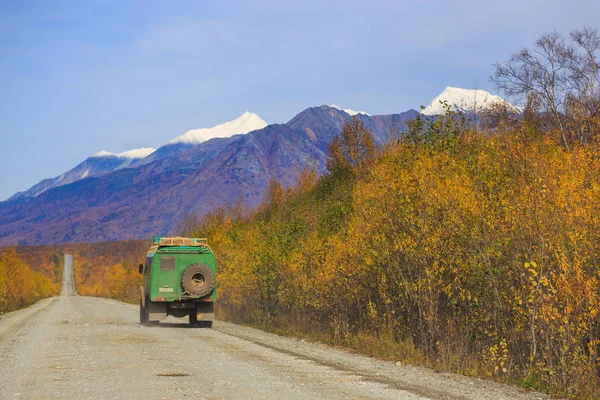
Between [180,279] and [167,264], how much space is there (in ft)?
3.00

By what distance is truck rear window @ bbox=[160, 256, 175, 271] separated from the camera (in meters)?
30.4

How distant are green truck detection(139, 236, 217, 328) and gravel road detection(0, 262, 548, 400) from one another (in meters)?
6.20

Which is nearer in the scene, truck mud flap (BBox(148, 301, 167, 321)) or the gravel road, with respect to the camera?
the gravel road

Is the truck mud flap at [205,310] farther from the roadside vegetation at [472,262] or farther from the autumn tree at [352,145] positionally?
the autumn tree at [352,145]

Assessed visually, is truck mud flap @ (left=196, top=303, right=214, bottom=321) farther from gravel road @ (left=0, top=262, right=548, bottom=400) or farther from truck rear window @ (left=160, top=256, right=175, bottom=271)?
gravel road @ (left=0, top=262, right=548, bottom=400)

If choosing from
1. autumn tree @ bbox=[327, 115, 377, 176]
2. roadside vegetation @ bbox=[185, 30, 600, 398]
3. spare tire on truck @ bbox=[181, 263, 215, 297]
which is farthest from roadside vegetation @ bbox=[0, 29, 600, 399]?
autumn tree @ bbox=[327, 115, 377, 176]

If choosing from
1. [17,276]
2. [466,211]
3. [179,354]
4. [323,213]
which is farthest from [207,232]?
[466,211]

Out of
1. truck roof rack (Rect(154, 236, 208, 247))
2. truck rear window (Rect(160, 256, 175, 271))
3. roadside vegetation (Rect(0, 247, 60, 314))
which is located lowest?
roadside vegetation (Rect(0, 247, 60, 314))

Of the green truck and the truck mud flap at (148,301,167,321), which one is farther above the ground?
the green truck

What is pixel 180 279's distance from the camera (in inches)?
1199

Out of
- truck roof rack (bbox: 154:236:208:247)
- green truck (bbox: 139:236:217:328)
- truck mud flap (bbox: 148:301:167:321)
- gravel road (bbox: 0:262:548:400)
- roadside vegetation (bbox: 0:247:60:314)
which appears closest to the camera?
gravel road (bbox: 0:262:548:400)

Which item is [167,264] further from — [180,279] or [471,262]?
[471,262]

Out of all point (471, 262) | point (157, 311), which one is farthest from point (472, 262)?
point (157, 311)

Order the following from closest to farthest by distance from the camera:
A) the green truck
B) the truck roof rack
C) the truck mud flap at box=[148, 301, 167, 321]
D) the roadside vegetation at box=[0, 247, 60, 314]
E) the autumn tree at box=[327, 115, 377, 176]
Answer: the green truck
the truck mud flap at box=[148, 301, 167, 321]
the truck roof rack
the autumn tree at box=[327, 115, 377, 176]
the roadside vegetation at box=[0, 247, 60, 314]
